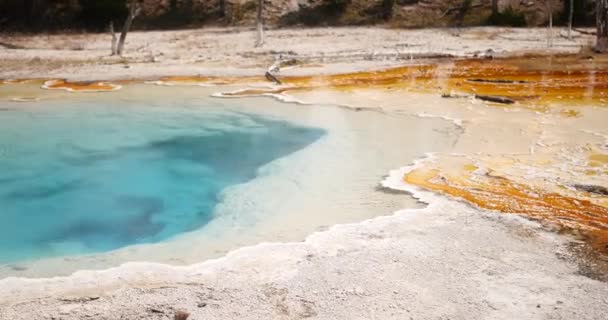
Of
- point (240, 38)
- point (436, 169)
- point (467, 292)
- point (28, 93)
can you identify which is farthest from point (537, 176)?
point (240, 38)

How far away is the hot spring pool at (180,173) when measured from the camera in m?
5.59

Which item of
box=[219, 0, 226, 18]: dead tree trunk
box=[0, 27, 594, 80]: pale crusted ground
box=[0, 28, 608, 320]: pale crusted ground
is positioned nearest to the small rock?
box=[0, 28, 608, 320]: pale crusted ground

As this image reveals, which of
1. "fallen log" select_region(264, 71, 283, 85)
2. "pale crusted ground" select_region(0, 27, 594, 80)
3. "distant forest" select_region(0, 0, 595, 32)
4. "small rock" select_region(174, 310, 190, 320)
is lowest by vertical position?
"small rock" select_region(174, 310, 190, 320)

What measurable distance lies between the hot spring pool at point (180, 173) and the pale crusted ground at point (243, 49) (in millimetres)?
3622

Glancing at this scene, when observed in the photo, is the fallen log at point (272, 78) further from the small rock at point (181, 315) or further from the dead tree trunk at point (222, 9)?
the dead tree trunk at point (222, 9)

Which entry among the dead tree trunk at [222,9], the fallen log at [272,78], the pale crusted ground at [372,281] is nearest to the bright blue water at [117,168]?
the pale crusted ground at [372,281]

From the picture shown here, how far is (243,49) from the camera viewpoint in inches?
759

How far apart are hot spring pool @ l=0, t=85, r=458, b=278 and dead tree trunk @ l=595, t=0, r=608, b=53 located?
9863 millimetres

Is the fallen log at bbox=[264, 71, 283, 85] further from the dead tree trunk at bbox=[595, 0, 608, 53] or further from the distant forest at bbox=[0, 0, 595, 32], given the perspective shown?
the distant forest at bbox=[0, 0, 595, 32]

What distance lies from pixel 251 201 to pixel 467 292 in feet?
9.41

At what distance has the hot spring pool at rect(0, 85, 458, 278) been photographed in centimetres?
559

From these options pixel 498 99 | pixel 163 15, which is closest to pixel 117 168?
pixel 498 99

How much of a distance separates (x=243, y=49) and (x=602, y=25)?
969 centimetres

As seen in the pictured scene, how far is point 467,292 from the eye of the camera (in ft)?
13.6
